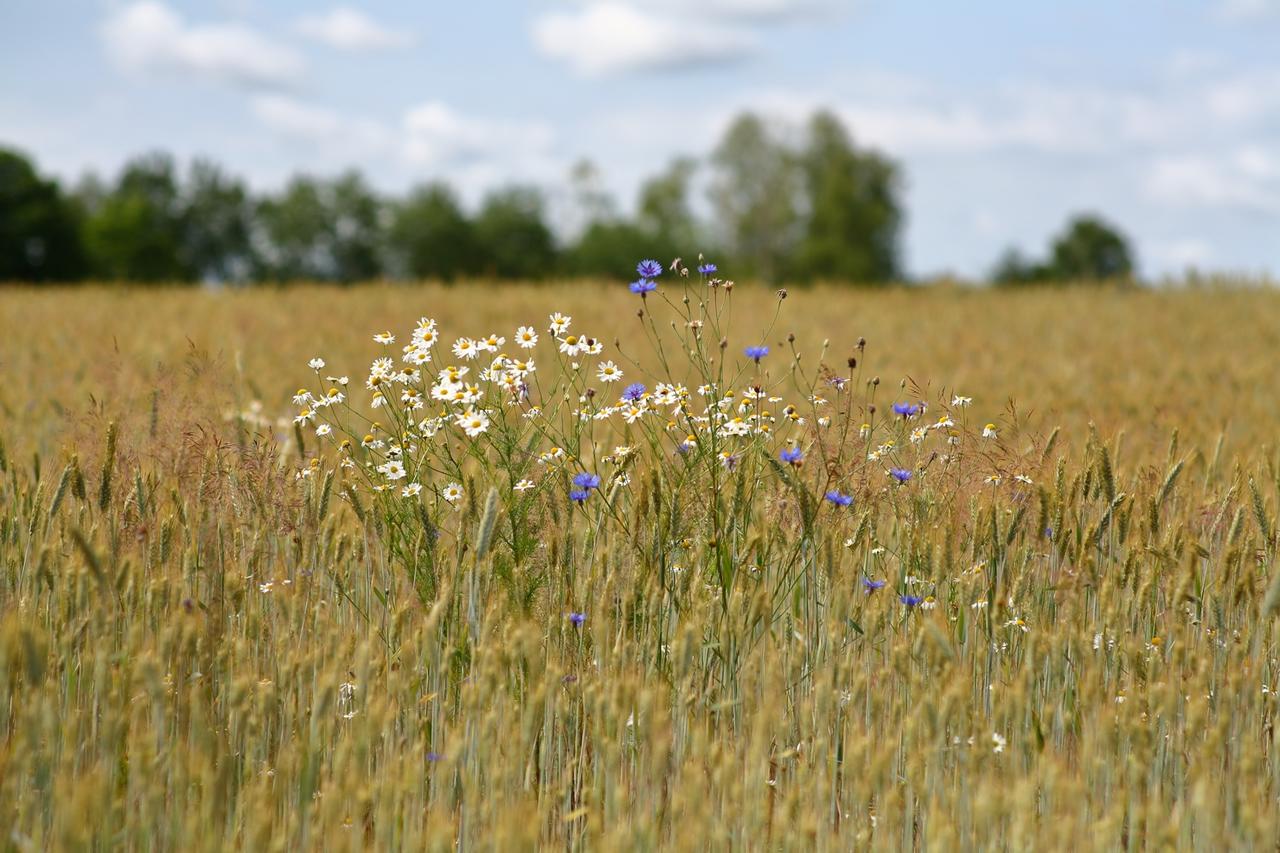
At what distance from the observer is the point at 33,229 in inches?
1505

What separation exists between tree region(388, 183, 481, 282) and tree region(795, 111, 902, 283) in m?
13.5

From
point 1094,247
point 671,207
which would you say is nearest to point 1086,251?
point 1094,247

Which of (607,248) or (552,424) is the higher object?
(607,248)

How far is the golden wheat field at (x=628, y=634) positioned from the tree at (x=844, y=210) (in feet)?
125

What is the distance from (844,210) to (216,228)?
30.0m

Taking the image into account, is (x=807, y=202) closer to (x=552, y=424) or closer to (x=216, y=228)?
(x=216, y=228)

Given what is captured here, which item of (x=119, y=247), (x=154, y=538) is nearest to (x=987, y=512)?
Answer: (x=154, y=538)

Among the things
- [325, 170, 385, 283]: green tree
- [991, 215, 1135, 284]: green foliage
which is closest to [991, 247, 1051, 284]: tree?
[991, 215, 1135, 284]: green foliage

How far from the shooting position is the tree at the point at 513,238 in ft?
151

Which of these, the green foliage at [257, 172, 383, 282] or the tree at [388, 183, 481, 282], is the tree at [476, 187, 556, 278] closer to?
the tree at [388, 183, 481, 282]

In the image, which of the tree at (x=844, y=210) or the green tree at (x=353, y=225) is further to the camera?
the green tree at (x=353, y=225)

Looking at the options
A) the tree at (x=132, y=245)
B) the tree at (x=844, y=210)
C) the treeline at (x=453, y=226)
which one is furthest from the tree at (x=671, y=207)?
the tree at (x=132, y=245)

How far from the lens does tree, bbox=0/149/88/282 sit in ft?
124

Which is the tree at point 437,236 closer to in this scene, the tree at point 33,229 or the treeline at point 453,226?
the treeline at point 453,226
